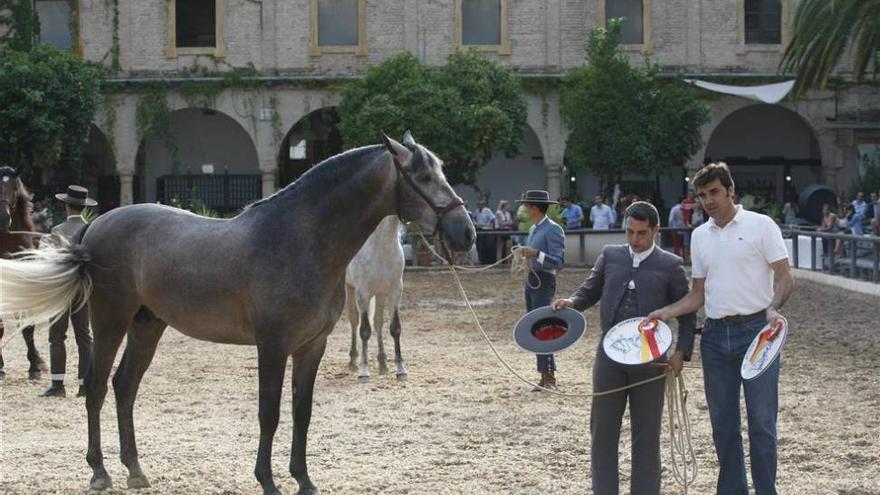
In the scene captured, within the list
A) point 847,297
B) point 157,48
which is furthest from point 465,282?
point 157,48

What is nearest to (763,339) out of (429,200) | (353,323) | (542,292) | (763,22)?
(429,200)

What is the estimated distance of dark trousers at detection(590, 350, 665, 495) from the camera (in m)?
6.96

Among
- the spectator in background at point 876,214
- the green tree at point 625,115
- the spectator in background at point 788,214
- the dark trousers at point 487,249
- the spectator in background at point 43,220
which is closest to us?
the spectator in background at point 876,214

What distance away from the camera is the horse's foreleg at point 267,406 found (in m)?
7.38

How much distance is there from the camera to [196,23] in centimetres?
3784

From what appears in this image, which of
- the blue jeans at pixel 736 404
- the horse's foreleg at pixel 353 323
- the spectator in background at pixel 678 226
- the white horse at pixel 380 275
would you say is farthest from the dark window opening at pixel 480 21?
the blue jeans at pixel 736 404

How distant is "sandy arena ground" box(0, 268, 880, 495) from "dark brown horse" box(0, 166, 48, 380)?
0.90 feet

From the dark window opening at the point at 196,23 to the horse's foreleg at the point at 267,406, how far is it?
31.5 metres

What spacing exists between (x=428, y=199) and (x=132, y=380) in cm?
245

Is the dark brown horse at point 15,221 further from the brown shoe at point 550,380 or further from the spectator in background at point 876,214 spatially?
the spectator in background at point 876,214

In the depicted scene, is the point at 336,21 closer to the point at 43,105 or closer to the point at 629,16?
the point at 629,16

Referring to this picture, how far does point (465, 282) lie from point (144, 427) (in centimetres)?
1597

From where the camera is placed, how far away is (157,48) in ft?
123

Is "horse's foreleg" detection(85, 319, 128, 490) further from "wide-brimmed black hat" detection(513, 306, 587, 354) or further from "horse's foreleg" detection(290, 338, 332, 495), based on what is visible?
"wide-brimmed black hat" detection(513, 306, 587, 354)
